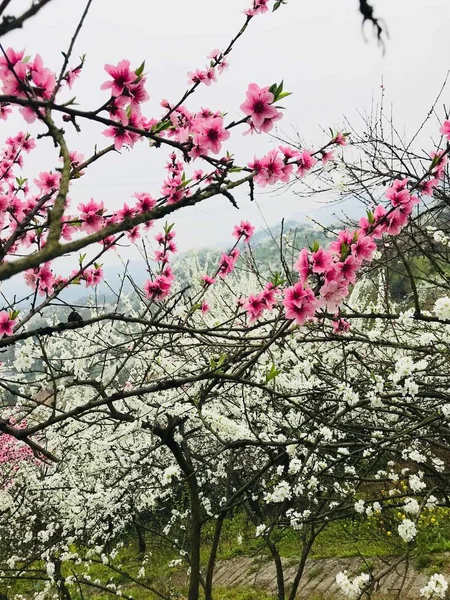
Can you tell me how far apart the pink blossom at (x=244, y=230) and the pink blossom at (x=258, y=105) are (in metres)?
1.96

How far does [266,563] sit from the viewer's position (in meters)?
8.79

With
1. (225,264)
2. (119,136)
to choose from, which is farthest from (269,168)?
(225,264)

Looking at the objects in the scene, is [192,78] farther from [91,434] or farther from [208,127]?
[91,434]

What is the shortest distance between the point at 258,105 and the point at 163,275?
6.29ft

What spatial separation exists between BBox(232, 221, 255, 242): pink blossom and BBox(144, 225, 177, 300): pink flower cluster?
544mm

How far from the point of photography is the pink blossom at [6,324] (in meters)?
2.62

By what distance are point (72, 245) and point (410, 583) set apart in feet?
24.0

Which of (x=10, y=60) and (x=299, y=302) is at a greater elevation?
(x=10, y=60)

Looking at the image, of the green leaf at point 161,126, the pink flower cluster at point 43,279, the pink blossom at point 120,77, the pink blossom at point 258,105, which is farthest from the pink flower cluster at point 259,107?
the pink flower cluster at point 43,279

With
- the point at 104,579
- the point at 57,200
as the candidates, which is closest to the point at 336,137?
the point at 57,200

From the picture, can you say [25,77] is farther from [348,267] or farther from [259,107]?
[348,267]

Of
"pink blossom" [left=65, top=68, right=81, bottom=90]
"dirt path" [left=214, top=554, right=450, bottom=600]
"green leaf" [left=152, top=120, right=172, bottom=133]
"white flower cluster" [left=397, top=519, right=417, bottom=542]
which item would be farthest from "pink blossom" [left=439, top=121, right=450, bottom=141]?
"dirt path" [left=214, top=554, right=450, bottom=600]

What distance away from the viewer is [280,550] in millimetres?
9672

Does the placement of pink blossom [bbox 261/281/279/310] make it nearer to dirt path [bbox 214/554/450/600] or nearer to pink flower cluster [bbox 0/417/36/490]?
dirt path [bbox 214/554/450/600]
